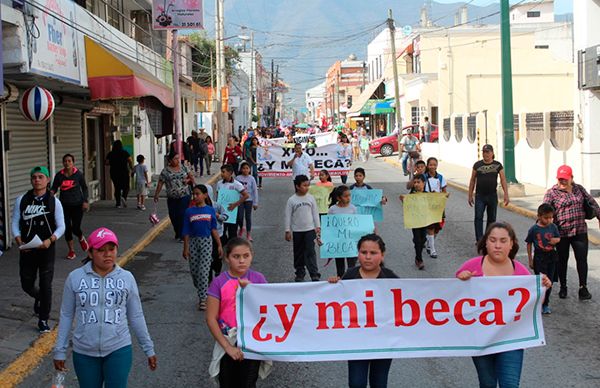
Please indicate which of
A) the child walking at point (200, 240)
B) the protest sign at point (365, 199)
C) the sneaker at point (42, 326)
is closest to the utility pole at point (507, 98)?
the protest sign at point (365, 199)

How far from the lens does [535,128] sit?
979 inches

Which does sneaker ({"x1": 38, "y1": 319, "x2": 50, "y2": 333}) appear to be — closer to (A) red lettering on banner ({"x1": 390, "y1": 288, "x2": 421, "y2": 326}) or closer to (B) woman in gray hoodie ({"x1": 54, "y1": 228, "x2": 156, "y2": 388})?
(B) woman in gray hoodie ({"x1": 54, "y1": 228, "x2": 156, "y2": 388})

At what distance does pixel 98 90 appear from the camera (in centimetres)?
1659

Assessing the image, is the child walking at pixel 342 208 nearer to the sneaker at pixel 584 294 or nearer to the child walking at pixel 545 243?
the child walking at pixel 545 243

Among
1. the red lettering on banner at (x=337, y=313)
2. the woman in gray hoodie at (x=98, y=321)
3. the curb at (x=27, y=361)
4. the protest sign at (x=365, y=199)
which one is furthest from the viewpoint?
the protest sign at (x=365, y=199)

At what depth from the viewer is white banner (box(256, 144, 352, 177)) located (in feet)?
78.4

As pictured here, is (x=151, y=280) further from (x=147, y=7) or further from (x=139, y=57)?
(x=147, y=7)

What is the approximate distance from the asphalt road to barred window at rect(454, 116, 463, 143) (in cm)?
2075

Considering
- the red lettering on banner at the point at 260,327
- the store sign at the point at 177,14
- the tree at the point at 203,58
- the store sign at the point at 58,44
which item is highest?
the tree at the point at 203,58

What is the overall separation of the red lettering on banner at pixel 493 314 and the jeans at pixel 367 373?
767mm

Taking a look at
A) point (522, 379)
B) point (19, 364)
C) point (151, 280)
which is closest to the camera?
point (522, 379)

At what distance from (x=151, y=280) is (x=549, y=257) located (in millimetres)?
5730

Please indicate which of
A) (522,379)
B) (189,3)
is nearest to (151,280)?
(522,379)

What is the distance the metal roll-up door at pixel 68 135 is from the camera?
751 inches
